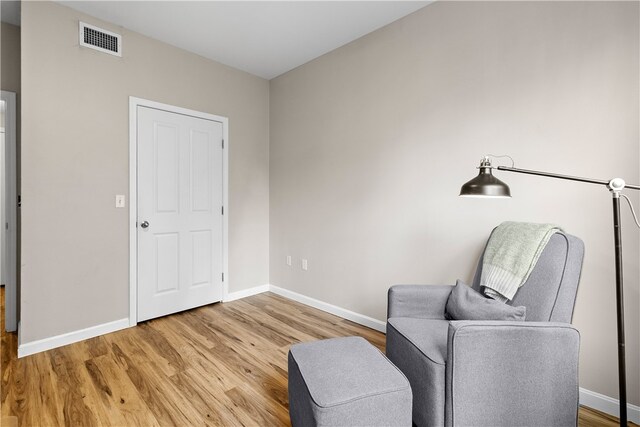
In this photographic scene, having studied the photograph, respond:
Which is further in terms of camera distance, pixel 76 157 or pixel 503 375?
pixel 76 157

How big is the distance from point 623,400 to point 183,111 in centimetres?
368

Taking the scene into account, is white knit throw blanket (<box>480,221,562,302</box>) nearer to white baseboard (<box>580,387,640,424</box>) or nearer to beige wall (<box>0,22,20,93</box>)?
white baseboard (<box>580,387,640,424</box>)

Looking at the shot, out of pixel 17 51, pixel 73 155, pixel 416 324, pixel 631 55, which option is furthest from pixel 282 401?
pixel 17 51

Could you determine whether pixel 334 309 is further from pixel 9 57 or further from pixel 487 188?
pixel 9 57

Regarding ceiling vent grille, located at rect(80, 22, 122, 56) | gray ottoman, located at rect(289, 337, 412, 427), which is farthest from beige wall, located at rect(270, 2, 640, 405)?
ceiling vent grille, located at rect(80, 22, 122, 56)

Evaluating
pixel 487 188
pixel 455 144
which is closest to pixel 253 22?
pixel 455 144

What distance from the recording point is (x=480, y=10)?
7.08ft

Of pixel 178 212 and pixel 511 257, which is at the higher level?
pixel 178 212

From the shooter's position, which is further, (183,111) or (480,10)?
(183,111)

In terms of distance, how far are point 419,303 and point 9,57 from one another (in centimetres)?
371

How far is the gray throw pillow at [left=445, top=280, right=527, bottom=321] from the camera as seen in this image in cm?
150

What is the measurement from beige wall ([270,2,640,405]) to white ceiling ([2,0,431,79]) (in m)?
0.18

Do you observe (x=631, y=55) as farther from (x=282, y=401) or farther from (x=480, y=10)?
(x=282, y=401)

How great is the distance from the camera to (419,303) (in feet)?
6.24
